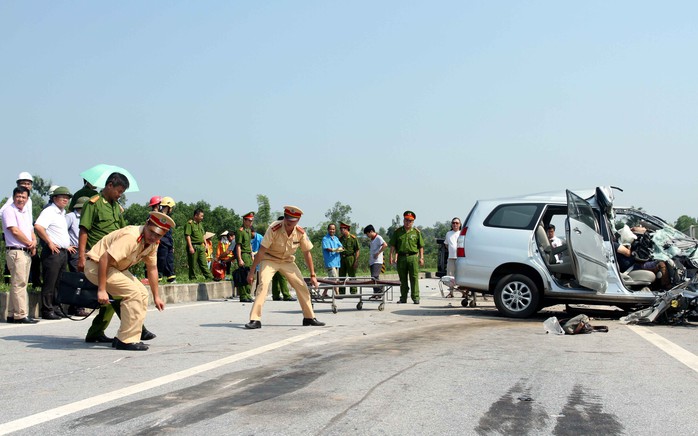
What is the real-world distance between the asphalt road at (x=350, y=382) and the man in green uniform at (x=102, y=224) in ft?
0.84

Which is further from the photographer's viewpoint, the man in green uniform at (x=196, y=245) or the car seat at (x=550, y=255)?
the man in green uniform at (x=196, y=245)

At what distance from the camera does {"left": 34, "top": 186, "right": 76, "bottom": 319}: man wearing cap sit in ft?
40.8

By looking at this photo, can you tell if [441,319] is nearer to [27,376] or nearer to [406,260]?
[406,260]

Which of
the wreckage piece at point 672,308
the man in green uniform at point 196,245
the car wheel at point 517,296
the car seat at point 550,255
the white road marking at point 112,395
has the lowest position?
the white road marking at point 112,395

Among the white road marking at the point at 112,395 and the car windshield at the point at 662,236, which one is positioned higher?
the car windshield at the point at 662,236

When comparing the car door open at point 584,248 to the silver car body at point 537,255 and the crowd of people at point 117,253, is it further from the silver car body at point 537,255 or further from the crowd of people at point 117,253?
the crowd of people at point 117,253

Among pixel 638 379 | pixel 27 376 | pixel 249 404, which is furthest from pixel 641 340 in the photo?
pixel 27 376

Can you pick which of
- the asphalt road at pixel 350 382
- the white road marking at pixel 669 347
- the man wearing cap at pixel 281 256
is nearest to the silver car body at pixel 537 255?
the white road marking at pixel 669 347

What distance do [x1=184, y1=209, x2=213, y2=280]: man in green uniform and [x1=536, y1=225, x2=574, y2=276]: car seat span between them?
9304 millimetres

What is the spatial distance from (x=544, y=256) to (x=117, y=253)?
7.26m

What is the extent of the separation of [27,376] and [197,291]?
1201 centimetres

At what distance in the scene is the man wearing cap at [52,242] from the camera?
12422 millimetres

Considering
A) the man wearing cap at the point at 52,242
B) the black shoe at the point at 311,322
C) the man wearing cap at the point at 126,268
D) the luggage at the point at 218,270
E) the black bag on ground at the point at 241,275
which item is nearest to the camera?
the man wearing cap at the point at 126,268

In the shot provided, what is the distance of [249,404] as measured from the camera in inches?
229
